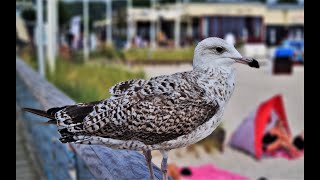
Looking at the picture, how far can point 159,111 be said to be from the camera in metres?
0.89

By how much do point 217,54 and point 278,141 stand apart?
193 inches

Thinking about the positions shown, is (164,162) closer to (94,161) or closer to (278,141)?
(94,161)

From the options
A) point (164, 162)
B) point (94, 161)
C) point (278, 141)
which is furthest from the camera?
point (278, 141)

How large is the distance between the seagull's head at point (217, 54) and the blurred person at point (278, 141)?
4.57 meters

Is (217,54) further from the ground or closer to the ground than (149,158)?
further from the ground

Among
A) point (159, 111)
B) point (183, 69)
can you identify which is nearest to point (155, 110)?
point (159, 111)

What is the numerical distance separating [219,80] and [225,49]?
47mm

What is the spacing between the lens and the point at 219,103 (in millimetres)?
891

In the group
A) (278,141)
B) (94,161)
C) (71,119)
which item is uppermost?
(71,119)

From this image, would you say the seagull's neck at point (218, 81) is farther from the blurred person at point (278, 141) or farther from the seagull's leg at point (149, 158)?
the blurred person at point (278, 141)

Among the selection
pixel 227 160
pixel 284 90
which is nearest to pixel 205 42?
pixel 227 160

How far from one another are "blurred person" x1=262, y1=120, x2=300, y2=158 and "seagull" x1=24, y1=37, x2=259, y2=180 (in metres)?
4.53

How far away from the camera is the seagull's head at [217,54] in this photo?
0.85 m

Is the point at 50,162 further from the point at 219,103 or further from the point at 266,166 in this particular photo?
the point at 266,166
